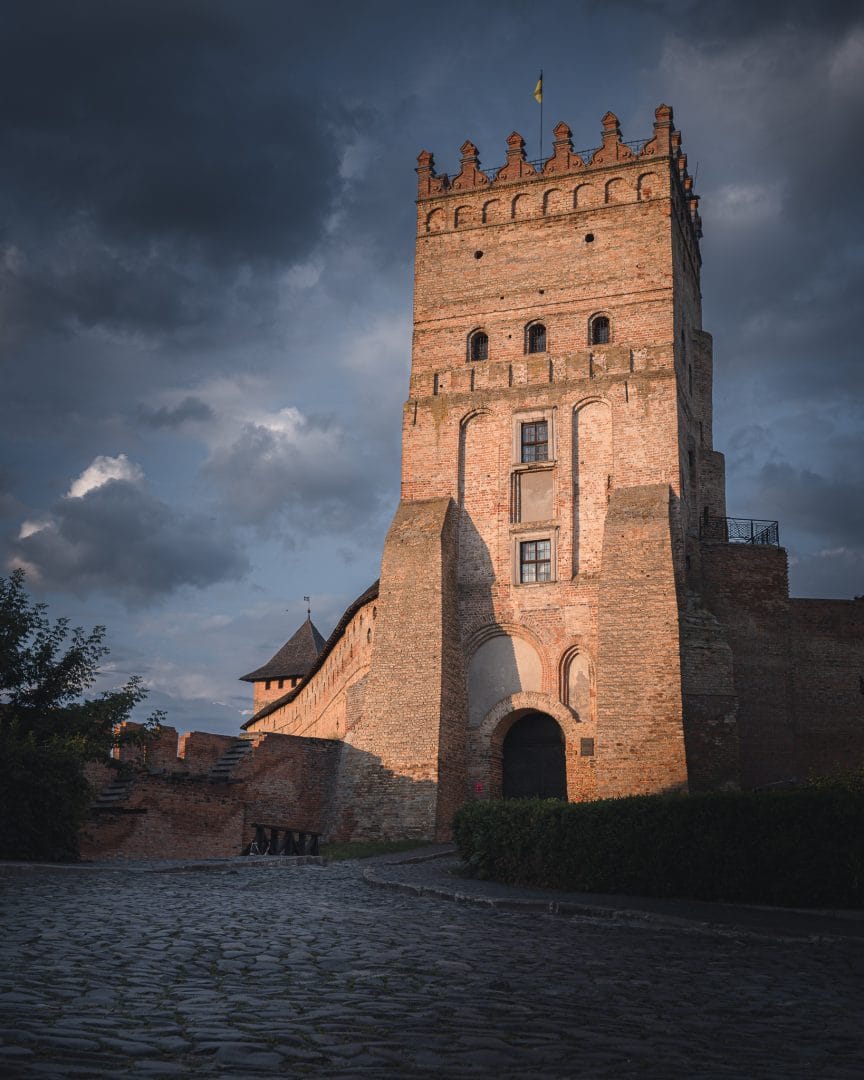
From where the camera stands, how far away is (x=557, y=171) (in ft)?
103

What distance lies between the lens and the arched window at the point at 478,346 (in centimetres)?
3064

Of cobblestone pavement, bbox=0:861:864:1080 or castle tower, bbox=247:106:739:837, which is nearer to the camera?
cobblestone pavement, bbox=0:861:864:1080

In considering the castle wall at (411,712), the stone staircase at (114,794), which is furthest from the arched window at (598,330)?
the stone staircase at (114,794)

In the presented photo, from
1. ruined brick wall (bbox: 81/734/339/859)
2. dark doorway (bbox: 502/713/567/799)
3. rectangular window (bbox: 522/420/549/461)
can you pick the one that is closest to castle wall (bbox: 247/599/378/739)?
ruined brick wall (bbox: 81/734/339/859)

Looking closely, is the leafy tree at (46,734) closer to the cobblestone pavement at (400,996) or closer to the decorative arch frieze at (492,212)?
the cobblestone pavement at (400,996)

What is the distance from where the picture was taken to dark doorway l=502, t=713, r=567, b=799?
87.4 feet

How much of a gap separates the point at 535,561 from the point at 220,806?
1003 cm

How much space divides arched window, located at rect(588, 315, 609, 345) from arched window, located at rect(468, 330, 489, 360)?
3.03 metres

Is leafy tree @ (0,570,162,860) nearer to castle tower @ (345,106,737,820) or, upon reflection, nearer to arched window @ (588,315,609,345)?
castle tower @ (345,106,737,820)

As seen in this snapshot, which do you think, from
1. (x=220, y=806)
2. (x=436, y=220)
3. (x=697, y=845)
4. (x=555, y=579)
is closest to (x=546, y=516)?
(x=555, y=579)

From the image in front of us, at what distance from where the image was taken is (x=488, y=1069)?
4.35m

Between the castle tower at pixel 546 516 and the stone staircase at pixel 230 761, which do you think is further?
the stone staircase at pixel 230 761

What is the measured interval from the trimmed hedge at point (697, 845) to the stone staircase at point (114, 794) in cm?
908

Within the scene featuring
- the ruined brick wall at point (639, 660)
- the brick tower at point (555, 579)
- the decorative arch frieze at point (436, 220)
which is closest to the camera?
the ruined brick wall at point (639, 660)
